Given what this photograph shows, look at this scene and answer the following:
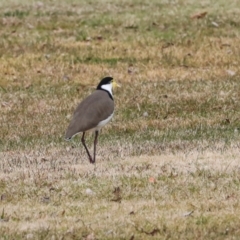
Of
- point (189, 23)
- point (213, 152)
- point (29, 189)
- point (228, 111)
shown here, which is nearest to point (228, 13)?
point (189, 23)

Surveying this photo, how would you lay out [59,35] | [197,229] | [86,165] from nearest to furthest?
[197,229] → [86,165] → [59,35]

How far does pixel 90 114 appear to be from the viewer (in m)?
10.9

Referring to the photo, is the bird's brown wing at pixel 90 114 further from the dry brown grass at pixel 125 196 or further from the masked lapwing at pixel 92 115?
the dry brown grass at pixel 125 196

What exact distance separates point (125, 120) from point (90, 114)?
4031 millimetres

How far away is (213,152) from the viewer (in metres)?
11.2

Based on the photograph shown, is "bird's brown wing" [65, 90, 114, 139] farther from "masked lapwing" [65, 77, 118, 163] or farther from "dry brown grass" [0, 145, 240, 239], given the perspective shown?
"dry brown grass" [0, 145, 240, 239]

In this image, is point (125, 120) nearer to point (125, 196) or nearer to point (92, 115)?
point (92, 115)

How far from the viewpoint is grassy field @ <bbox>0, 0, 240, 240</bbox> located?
871 cm

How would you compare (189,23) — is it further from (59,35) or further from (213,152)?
(213,152)

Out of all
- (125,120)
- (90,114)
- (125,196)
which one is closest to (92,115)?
(90,114)

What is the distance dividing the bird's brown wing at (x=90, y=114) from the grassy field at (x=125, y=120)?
18.0 inches

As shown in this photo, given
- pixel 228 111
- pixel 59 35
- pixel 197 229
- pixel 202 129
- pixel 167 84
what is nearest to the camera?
pixel 197 229

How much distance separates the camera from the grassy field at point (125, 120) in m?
8.71

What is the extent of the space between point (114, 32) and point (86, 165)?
37.9ft
